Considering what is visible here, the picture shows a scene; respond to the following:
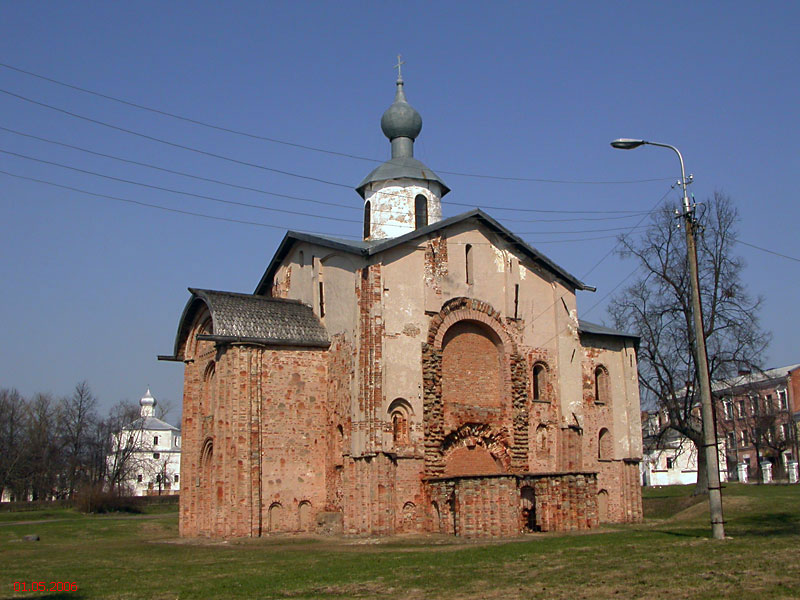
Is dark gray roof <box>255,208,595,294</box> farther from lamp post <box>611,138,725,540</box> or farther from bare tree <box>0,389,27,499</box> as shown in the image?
bare tree <box>0,389,27,499</box>

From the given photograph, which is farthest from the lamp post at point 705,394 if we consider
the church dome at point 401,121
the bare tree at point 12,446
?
the bare tree at point 12,446

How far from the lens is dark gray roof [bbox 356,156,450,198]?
2997 cm

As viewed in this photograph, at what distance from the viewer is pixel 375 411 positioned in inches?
895

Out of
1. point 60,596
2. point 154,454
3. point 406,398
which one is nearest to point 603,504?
point 406,398

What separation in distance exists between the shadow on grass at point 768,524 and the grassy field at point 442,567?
42 mm

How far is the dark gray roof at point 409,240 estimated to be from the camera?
23828 mm

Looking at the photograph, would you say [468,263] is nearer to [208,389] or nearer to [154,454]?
[208,389]

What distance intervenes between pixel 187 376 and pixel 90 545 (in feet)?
19.8

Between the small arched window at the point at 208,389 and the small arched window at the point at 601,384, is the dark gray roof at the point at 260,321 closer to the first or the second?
the small arched window at the point at 208,389

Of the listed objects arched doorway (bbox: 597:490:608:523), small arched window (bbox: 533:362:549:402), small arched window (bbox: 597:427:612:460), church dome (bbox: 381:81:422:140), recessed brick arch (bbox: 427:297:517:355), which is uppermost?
church dome (bbox: 381:81:422:140)

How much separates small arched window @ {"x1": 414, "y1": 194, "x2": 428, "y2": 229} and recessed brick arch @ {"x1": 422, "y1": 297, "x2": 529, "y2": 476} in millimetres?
5570

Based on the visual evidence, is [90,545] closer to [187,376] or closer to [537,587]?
[187,376]

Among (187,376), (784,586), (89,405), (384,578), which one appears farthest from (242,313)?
(89,405)

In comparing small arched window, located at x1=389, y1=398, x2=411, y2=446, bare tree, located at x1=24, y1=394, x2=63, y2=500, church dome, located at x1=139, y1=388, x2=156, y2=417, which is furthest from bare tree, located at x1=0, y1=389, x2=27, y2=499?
small arched window, located at x1=389, y1=398, x2=411, y2=446
